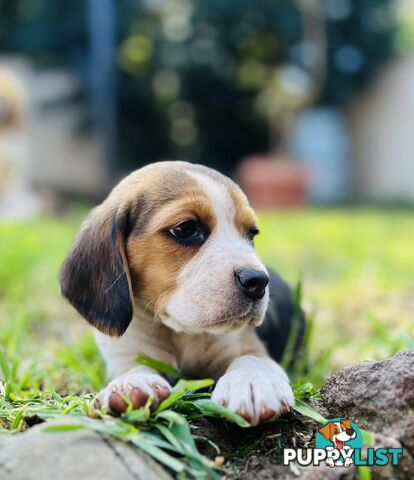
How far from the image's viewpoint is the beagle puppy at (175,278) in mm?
3301

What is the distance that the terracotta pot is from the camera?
17.4m

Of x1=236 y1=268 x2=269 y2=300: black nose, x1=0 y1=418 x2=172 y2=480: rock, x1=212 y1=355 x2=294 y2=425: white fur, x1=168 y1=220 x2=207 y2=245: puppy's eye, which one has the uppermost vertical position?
x1=168 y1=220 x2=207 y2=245: puppy's eye

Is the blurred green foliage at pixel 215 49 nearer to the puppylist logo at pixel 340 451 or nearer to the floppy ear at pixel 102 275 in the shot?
the floppy ear at pixel 102 275

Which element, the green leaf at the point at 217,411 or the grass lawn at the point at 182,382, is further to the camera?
the grass lawn at the point at 182,382

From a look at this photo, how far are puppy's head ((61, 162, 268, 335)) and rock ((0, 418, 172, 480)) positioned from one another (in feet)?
3.32

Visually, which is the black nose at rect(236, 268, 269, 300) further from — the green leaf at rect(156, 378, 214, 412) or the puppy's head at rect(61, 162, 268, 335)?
the green leaf at rect(156, 378, 214, 412)

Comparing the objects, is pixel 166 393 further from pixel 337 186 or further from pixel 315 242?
pixel 337 186

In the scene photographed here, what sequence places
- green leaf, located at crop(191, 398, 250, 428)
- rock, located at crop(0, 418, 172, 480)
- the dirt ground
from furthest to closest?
green leaf, located at crop(191, 398, 250, 428) < the dirt ground < rock, located at crop(0, 418, 172, 480)

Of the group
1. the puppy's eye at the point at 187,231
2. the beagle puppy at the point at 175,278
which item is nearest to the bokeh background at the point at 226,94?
the beagle puppy at the point at 175,278

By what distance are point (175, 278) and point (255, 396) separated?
89 centimetres

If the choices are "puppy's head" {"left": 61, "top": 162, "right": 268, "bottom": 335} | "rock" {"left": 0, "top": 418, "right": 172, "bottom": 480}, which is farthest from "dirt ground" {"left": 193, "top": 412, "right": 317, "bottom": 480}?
"puppy's head" {"left": 61, "top": 162, "right": 268, "bottom": 335}

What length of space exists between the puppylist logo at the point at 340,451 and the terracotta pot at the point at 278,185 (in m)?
14.8

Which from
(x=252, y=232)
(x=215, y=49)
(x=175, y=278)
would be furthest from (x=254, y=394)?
(x=215, y=49)

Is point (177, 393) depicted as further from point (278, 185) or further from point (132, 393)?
point (278, 185)
